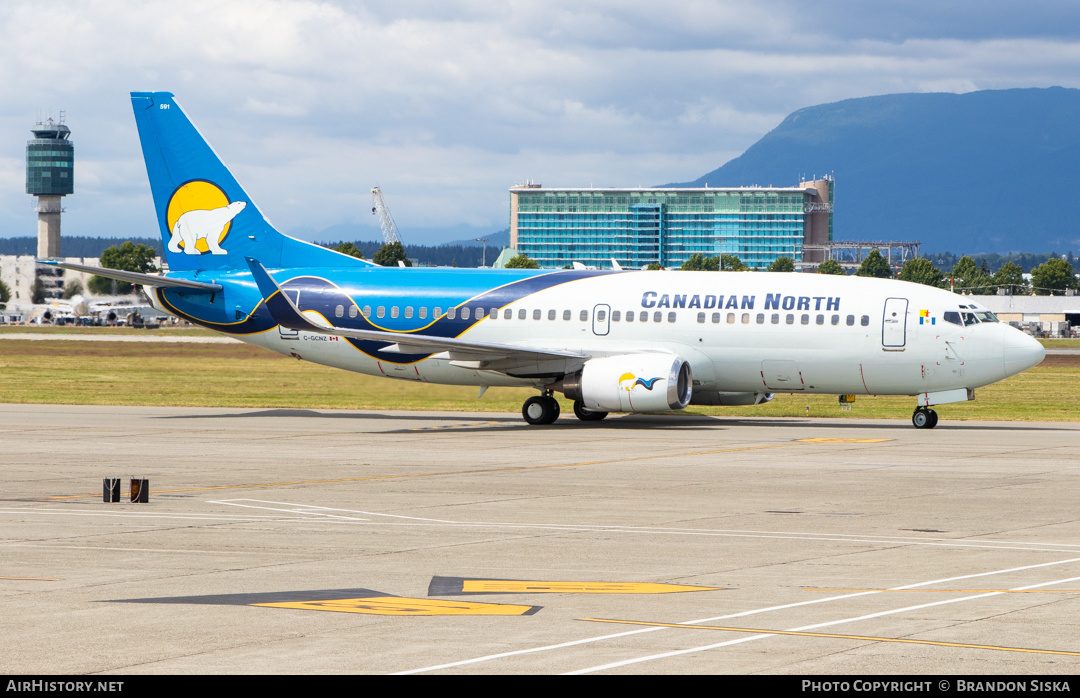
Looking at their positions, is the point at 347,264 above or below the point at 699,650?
above

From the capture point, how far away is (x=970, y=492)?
2436 centimetres

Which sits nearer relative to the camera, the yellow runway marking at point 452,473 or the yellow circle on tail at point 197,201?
the yellow runway marking at point 452,473

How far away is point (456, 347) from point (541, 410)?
367 centimetres

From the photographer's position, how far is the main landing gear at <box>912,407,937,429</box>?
129 feet

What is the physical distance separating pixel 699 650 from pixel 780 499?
1253cm

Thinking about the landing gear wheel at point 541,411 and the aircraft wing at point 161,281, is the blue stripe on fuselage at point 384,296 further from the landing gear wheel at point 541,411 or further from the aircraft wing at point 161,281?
the landing gear wheel at point 541,411

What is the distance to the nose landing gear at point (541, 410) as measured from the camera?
4159cm

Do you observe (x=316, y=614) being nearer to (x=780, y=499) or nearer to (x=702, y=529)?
(x=702, y=529)

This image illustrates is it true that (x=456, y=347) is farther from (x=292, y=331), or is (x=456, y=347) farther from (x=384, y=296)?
(x=292, y=331)

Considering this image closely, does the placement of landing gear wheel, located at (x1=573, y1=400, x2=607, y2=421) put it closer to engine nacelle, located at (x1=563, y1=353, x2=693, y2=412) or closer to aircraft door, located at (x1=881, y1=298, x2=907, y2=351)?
engine nacelle, located at (x1=563, y1=353, x2=693, y2=412)

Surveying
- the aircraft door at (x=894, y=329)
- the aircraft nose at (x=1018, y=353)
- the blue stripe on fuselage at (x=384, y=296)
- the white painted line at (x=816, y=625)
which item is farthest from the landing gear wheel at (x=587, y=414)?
the white painted line at (x=816, y=625)

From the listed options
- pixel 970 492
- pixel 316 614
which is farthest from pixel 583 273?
pixel 316 614

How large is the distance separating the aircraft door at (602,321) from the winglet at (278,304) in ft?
28.4

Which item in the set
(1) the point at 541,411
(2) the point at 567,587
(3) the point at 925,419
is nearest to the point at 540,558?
(2) the point at 567,587
